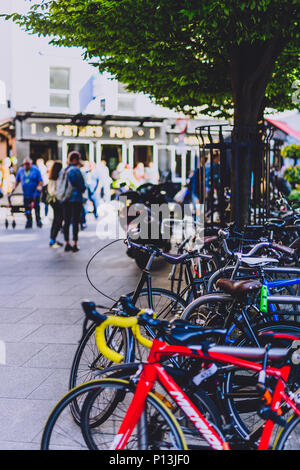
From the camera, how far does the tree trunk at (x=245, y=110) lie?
23.1 feet

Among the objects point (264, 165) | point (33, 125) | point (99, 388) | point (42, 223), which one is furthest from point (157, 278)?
point (33, 125)

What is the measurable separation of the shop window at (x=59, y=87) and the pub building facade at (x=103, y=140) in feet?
2.90

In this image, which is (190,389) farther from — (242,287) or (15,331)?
(15,331)

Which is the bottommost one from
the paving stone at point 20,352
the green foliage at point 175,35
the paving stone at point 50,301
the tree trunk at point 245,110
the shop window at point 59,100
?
the paving stone at point 50,301

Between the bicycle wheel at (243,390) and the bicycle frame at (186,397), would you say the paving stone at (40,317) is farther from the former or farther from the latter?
the bicycle wheel at (243,390)

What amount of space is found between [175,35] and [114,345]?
429 centimetres

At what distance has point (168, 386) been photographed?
261 cm

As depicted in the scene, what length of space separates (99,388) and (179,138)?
2350 centimetres

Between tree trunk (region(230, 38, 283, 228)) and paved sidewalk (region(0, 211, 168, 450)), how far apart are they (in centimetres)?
173

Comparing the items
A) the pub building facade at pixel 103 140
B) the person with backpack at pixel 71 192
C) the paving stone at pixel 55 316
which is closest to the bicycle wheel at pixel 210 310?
the paving stone at pixel 55 316

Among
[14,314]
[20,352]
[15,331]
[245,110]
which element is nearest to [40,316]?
[14,314]

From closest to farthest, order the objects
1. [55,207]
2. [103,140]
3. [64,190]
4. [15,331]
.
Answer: [15,331] < [64,190] < [55,207] < [103,140]

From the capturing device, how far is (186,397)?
2602mm

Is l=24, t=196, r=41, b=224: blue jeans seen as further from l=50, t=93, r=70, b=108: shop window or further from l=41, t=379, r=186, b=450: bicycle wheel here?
l=41, t=379, r=186, b=450: bicycle wheel
